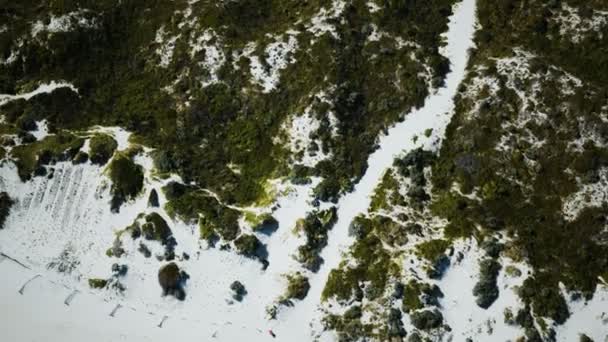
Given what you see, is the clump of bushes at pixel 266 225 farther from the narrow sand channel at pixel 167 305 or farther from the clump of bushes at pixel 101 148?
the clump of bushes at pixel 101 148

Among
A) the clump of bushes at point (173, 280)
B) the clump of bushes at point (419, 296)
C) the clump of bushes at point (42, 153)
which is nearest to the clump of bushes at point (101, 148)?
the clump of bushes at point (42, 153)

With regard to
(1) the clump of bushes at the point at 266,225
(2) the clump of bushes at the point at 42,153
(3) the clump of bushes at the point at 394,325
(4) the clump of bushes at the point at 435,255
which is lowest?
(3) the clump of bushes at the point at 394,325

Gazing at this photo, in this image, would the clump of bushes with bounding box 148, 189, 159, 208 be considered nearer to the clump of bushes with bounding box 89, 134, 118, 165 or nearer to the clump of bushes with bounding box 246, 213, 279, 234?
the clump of bushes with bounding box 89, 134, 118, 165

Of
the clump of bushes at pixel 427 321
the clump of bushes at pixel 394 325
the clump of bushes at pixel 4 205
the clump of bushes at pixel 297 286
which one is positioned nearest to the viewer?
the clump of bushes at pixel 394 325

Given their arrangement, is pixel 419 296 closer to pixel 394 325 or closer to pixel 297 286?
pixel 394 325

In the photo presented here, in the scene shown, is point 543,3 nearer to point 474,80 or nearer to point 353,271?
point 474,80

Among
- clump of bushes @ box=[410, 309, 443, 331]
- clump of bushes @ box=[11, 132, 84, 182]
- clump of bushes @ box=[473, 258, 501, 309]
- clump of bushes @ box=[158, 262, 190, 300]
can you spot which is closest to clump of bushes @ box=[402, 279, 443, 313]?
clump of bushes @ box=[410, 309, 443, 331]

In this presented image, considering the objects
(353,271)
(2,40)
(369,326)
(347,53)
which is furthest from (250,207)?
(2,40)
